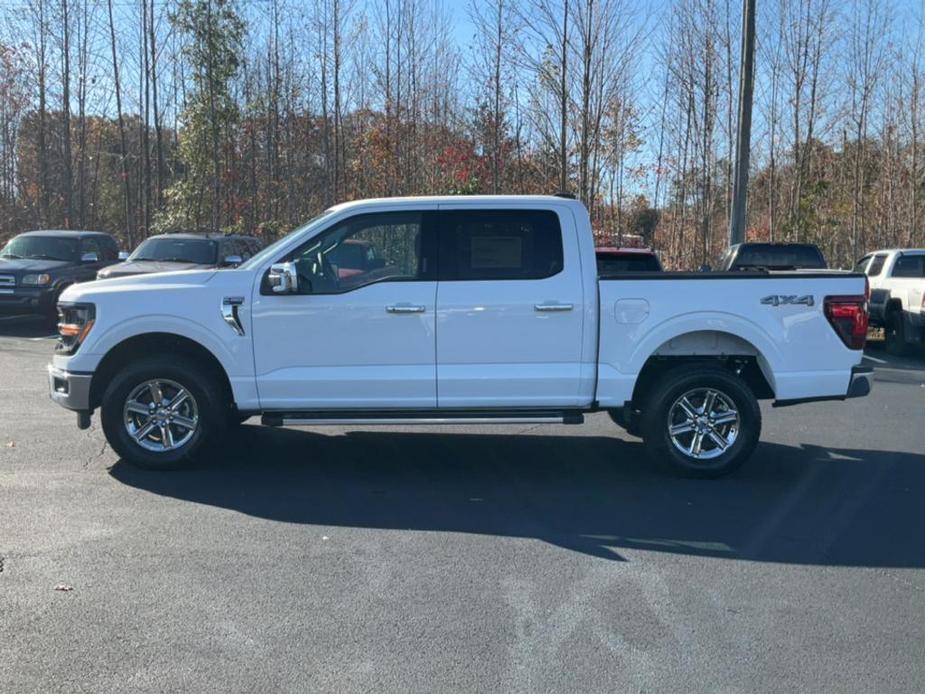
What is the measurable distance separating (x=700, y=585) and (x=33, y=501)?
178 inches

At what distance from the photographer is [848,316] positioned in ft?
23.9

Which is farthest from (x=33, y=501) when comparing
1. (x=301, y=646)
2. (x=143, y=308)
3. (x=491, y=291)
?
(x=491, y=291)

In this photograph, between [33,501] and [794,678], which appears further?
[33,501]

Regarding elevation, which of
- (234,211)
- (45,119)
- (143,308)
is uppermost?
(45,119)

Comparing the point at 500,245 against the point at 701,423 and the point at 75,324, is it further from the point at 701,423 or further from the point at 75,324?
the point at 75,324

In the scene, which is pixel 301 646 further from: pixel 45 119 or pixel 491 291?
pixel 45 119

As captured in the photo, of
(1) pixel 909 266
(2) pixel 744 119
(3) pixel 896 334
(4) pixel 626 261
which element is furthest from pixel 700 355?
(1) pixel 909 266

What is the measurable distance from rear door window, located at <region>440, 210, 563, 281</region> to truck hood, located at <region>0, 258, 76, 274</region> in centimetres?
1180

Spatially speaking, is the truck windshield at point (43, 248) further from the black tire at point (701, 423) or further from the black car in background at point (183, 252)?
the black tire at point (701, 423)

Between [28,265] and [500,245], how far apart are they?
40.7 feet

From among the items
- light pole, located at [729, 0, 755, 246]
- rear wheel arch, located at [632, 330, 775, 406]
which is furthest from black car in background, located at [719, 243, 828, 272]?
rear wheel arch, located at [632, 330, 775, 406]

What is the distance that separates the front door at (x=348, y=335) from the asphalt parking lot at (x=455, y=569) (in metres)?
0.70

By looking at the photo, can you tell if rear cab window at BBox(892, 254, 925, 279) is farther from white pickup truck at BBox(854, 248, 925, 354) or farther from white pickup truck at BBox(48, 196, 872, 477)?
white pickup truck at BBox(48, 196, 872, 477)

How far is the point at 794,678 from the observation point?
159 inches
